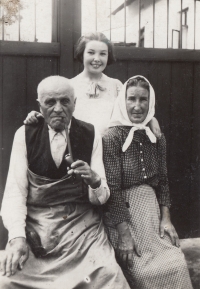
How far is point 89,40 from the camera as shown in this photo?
9.36ft

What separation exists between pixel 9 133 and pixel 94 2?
46.8 inches

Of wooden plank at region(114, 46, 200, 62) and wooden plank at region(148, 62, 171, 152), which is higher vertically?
wooden plank at region(114, 46, 200, 62)

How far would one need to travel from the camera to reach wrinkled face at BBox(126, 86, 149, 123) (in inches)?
97.7

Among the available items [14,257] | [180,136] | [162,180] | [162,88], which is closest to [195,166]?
[180,136]

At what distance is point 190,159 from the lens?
3.49 m

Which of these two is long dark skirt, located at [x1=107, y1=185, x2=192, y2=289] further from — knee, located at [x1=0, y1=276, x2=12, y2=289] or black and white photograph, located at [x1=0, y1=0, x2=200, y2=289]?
knee, located at [x1=0, y1=276, x2=12, y2=289]

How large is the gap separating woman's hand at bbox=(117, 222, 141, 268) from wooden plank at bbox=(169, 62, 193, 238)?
45.8 inches

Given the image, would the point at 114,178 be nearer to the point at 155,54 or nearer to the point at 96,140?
the point at 96,140

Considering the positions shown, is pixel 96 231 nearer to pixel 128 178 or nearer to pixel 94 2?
pixel 128 178

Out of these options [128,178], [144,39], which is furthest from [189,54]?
[128,178]

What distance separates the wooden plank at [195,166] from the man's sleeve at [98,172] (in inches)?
52.5

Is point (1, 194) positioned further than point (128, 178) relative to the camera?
Yes

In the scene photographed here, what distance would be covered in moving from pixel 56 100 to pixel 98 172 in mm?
489

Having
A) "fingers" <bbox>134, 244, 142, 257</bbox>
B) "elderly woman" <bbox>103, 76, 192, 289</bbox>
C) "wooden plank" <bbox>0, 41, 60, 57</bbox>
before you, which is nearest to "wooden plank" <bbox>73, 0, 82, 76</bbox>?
"wooden plank" <bbox>0, 41, 60, 57</bbox>
